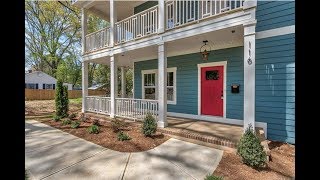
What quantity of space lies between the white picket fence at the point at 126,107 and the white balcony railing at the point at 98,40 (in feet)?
8.85

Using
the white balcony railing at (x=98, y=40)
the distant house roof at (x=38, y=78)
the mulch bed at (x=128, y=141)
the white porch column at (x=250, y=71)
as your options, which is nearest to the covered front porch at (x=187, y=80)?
the white porch column at (x=250, y=71)

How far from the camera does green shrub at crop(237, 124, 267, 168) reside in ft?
13.1

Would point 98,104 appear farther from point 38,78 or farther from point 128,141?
Answer: point 38,78

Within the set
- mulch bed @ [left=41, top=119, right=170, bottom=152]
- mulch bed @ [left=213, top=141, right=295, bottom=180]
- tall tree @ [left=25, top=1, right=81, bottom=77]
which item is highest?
tall tree @ [left=25, top=1, right=81, bottom=77]

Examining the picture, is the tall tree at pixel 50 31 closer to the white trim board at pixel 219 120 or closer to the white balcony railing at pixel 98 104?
the white balcony railing at pixel 98 104

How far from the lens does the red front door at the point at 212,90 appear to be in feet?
25.0

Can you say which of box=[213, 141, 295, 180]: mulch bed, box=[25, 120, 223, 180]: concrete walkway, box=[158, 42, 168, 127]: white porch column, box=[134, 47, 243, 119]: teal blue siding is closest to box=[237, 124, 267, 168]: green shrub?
box=[213, 141, 295, 180]: mulch bed

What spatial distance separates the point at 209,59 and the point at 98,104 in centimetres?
592

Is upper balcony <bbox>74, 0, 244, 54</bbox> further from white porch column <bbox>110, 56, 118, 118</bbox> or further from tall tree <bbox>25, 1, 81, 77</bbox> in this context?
tall tree <bbox>25, 1, 81, 77</bbox>

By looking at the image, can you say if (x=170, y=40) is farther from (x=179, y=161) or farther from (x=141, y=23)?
(x=179, y=161)

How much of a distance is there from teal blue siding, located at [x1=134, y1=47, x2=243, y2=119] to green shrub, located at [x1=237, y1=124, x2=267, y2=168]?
120 inches

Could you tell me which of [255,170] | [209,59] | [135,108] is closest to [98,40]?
[135,108]

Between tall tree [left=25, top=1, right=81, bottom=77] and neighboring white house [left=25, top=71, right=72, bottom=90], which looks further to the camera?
neighboring white house [left=25, top=71, right=72, bottom=90]
